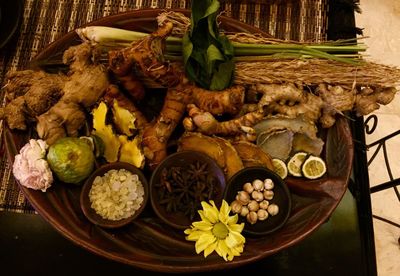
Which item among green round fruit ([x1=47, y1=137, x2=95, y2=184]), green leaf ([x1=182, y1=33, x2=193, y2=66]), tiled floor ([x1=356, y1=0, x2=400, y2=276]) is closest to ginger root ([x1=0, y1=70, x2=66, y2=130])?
green round fruit ([x1=47, y1=137, x2=95, y2=184])

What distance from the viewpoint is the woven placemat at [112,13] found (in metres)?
1.76

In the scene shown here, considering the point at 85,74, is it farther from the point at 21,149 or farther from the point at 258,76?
the point at 258,76

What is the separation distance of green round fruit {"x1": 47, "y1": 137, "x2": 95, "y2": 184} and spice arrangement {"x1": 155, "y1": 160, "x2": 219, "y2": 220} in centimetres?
20

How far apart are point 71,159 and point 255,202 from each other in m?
0.51

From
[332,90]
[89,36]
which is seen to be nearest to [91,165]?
[89,36]

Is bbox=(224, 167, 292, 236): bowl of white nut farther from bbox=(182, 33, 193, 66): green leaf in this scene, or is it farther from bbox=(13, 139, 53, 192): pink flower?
bbox=(13, 139, 53, 192): pink flower

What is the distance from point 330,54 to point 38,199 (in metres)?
0.96

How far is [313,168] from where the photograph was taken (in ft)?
4.42

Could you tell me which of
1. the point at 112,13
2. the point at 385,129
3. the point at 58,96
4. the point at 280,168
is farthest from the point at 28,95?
the point at 385,129

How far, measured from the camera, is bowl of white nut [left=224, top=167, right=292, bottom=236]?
1239 mm

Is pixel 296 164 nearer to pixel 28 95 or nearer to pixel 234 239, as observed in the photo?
pixel 234 239

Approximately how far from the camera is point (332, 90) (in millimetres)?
1357

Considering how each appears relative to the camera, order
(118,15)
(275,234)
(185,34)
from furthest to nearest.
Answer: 1. (118,15)
2. (185,34)
3. (275,234)

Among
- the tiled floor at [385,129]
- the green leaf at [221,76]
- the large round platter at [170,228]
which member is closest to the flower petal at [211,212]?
the large round platter at [170,228]
